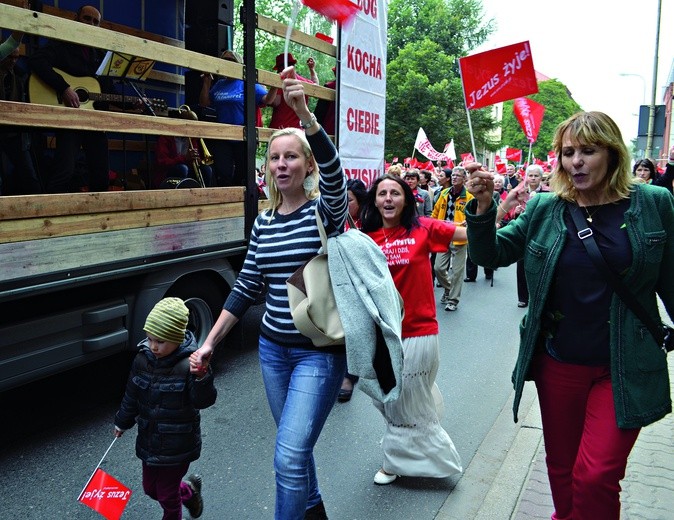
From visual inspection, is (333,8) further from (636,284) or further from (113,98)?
(113,98)

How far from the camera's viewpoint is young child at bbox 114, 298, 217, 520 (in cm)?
283

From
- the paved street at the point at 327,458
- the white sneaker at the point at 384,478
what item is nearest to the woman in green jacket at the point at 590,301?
the paved street at the point at 327,458

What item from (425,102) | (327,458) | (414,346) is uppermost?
(425,102)

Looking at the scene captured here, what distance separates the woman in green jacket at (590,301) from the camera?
94.1 inches

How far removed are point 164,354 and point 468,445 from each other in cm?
233

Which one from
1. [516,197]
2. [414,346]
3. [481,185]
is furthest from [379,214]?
[481,185]

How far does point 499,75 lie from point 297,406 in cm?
275

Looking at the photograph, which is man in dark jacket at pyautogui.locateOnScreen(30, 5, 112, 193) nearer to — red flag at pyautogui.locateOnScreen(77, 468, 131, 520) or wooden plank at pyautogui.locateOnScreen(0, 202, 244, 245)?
wooden plank at pyautogui.locateOnScreen(0, 202, 244, 245)

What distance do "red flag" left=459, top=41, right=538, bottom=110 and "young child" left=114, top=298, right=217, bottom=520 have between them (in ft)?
8.00

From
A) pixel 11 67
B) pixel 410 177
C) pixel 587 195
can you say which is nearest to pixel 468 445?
pixel 587 195

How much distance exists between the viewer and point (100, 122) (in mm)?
4090

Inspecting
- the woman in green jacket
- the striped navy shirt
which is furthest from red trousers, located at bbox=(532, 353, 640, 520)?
the striped navy shirt

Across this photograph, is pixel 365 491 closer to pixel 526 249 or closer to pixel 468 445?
pixel 468 445

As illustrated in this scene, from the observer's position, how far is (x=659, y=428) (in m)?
4.37
